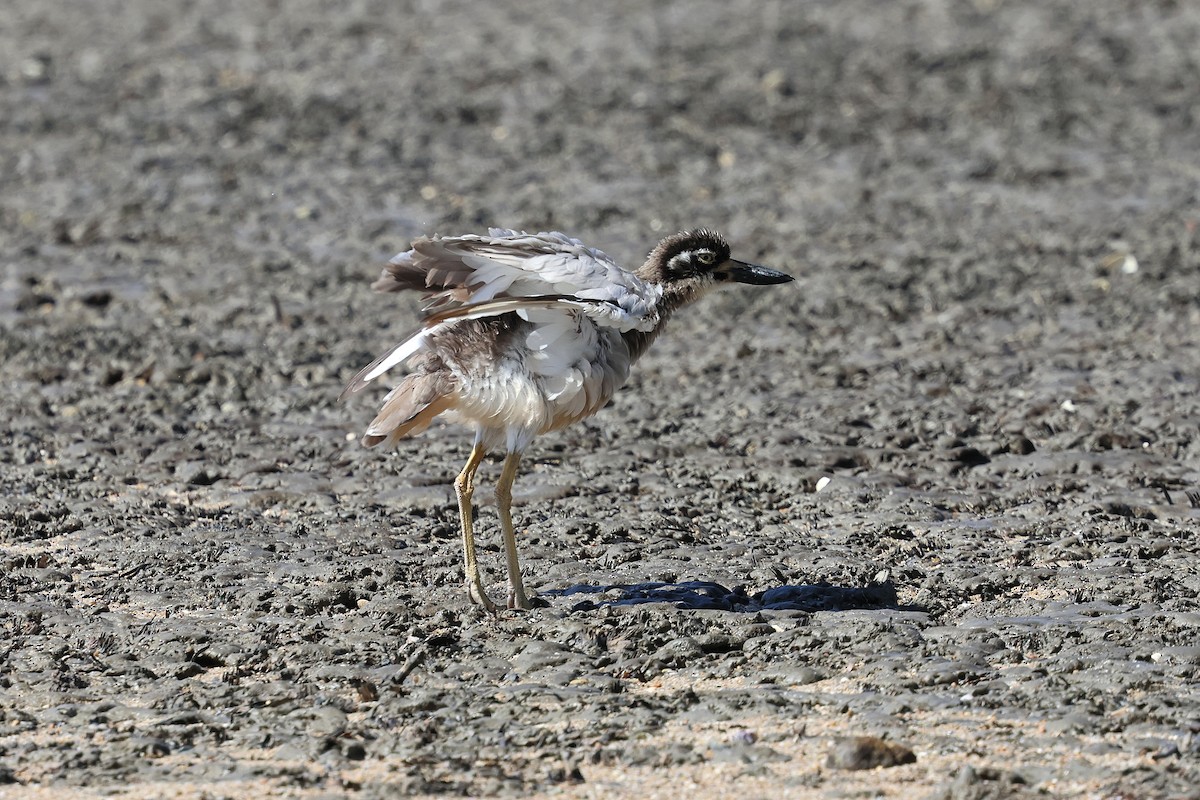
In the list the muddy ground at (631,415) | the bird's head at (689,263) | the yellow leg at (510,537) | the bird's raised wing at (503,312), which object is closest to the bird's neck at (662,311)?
the bird's head at (689,263)

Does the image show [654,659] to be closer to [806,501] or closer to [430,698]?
[430,698]

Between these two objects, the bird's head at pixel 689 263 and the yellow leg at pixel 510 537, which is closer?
the yellow leg at pixel 510 537

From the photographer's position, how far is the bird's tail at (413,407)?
23.2ft

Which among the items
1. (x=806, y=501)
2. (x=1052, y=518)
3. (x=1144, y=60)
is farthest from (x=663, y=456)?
(x=1144, y=60)

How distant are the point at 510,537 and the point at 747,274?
177 cm

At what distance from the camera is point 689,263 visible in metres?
7.70

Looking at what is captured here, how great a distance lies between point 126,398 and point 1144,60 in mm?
11167

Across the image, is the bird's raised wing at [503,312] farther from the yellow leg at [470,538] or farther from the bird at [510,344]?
the yellow leg at [470,538]

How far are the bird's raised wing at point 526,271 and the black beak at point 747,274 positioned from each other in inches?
30.2

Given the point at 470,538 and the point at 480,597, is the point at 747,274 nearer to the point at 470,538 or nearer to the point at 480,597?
the point at 470,538

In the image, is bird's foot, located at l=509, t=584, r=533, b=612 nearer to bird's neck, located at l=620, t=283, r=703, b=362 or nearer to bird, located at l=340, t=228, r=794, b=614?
bird, located at l=340, t=228, r=794, b=614

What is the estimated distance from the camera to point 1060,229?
13.2m

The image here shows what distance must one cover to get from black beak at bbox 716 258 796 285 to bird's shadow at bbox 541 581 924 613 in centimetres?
151

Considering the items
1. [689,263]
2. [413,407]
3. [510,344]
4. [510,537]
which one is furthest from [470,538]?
[689,263]
